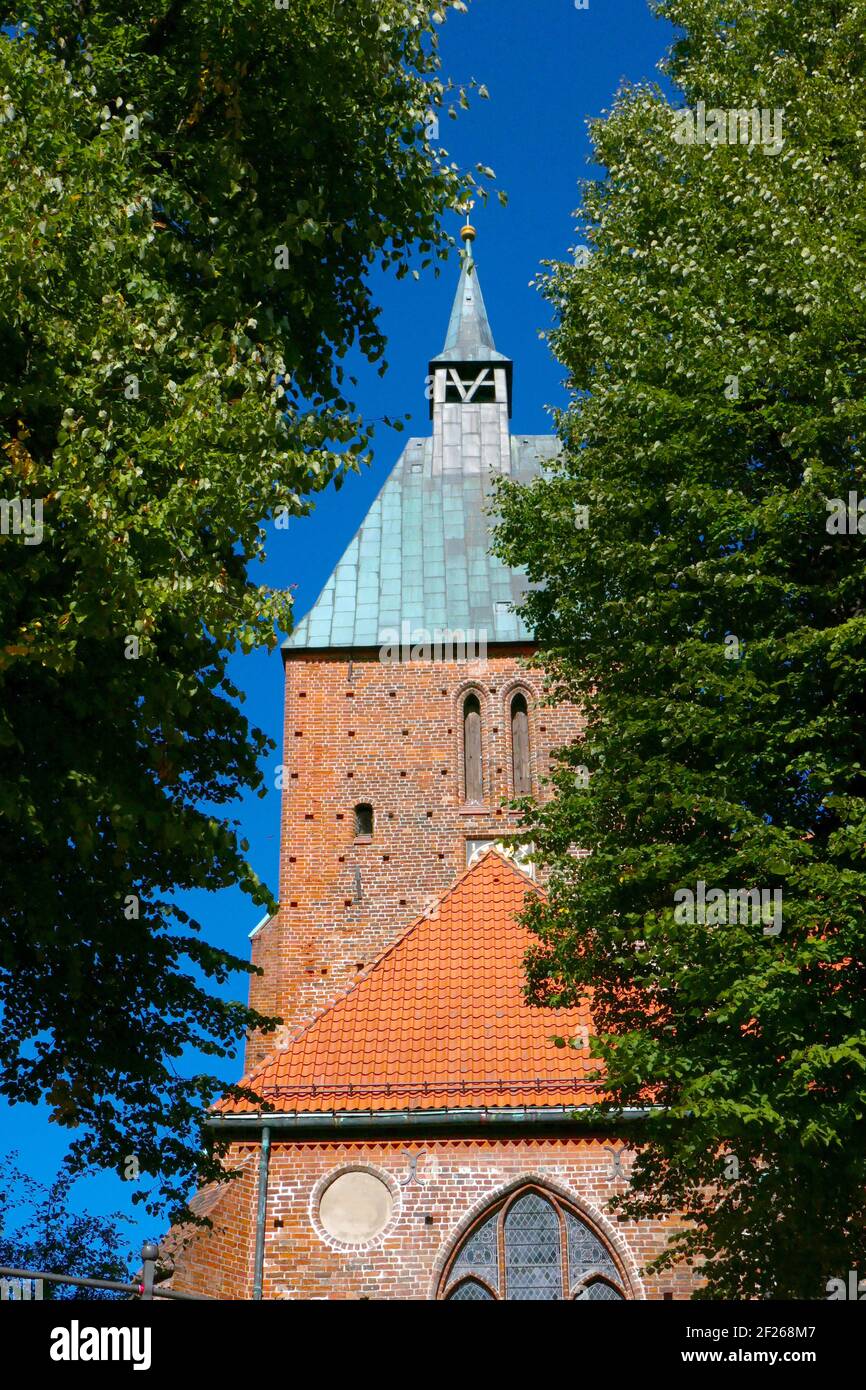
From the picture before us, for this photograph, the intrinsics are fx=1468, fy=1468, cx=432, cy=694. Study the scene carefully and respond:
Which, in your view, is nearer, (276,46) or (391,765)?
(276,46)

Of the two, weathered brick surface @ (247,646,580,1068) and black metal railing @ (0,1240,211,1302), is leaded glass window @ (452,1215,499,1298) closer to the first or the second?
black metal railing @ (0,1240,211,1302)

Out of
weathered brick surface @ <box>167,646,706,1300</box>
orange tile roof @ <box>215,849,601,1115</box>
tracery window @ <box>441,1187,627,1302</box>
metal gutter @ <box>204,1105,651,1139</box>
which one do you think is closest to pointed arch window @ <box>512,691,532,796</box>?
weathered brick surface @ <box>167,646,706,1300</box>

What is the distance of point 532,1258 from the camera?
45.1ft

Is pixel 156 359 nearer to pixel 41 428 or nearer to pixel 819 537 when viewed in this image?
pixel 41 428

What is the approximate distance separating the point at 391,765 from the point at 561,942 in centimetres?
1218

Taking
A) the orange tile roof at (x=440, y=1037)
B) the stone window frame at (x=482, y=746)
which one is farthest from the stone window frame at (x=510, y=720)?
the orange tile roof at (x=440, y=1037)

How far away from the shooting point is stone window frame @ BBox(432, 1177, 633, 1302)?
44.5ft

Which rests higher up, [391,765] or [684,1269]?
[391,765]

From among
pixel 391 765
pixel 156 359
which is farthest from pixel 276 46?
pixel 391 765

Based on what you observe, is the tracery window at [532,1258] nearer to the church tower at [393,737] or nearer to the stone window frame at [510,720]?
the church tower at [393,737]

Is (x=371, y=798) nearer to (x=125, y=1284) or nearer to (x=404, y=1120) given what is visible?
(x=404, y=1120)

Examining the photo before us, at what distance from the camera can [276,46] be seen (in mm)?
9133

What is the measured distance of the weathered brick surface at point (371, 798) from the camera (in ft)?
67.2

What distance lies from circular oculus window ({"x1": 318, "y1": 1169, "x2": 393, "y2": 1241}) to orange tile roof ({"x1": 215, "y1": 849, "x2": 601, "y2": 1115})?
0.68 meters
